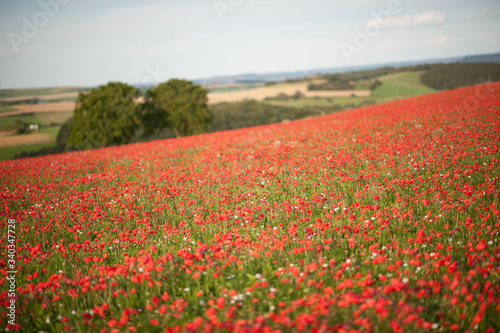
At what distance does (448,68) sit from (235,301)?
89370 mm

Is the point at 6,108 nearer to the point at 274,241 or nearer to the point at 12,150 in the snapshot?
the point at 12,150

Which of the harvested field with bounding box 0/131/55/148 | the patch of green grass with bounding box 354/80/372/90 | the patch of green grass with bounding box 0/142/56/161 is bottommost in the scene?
the patch of green grass with bounding box 0/142/56/161

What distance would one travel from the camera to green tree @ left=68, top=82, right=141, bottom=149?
3588cm

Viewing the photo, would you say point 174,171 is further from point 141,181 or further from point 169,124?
point 169,124

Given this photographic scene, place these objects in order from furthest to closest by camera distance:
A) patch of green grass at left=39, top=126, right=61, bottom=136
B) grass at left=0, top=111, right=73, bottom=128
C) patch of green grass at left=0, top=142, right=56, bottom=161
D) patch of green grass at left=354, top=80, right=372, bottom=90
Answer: patch of green grass at left=354, top=80, right=372, bottom=90
patch of green grass at left=39, top=126, right=61, bottom=136
grass at left=0, top=111, right=73, bottom=128
patch of green grass at left=0, top=142, right=56, bottom=161

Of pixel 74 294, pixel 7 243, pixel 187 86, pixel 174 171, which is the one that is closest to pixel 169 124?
pixel 187 86

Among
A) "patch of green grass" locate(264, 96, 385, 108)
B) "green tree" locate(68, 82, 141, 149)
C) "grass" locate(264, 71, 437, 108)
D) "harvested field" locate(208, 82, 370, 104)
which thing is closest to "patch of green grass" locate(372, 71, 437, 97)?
"grass" locate(264, 71, 437, 108)

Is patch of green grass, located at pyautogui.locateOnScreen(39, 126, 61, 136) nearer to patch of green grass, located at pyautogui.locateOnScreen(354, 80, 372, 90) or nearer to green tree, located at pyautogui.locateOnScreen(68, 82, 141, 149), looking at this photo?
green tree, located at pyautogui.locateOnScreen(68, 82, 141, 149)

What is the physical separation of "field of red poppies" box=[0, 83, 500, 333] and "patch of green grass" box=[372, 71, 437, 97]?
206 ft

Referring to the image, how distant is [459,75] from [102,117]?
7206 centimetres

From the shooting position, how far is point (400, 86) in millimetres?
77562

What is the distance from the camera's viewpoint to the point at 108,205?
9.05 meters

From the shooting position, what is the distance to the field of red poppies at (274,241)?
3.77 m

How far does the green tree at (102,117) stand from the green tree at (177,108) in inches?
256
